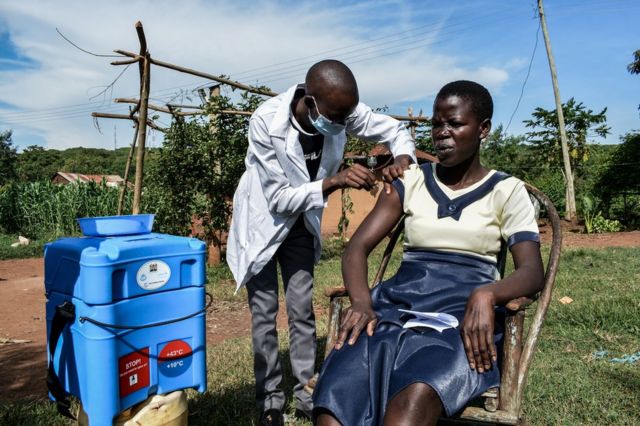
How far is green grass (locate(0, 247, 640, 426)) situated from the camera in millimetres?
2838

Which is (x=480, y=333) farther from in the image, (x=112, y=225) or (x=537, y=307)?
(x=112, y=225)

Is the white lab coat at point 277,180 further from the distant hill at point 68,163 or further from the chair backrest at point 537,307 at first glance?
the distant hill at point 68,163

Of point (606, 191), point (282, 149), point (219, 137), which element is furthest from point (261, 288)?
point (606, 191)

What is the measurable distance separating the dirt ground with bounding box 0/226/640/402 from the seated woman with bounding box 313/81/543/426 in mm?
2514

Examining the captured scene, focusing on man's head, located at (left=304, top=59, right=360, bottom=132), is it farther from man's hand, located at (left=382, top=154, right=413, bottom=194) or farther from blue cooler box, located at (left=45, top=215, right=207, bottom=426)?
blue cooler box, located at (left=45, top=215, right=207, bottom=426)

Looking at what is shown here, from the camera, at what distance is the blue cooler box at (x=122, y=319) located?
1.98 metres

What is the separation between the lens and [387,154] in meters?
3.20

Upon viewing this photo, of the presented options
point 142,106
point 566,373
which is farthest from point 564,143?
point 142,106

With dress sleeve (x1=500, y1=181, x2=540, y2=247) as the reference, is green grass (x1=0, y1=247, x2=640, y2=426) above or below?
below

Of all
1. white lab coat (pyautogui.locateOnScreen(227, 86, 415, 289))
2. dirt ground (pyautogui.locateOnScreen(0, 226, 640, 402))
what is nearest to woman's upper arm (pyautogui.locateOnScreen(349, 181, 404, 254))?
white lab coat (pyautogui.locateOnScreen(227, 86, 415, 289))

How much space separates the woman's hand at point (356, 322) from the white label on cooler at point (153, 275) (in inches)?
29.9

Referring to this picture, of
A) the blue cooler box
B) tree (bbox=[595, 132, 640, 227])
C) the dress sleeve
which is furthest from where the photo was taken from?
tree (bbox=[595, 132, 640, 227])

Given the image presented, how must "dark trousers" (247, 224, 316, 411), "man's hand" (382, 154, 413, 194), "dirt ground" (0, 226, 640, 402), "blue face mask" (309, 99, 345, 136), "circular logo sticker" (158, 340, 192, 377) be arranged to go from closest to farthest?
"circular logo sticker" (158, 340, 192, 377)
"man's hand" (382, 154, 413, 194)
"blue face mask" (309, 99, 345, 136)
"dark trousers" (247, 224, 316, 411)
"dirt ground" (0, 226, 640, 402)

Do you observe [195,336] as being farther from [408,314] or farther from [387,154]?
[387,154]
